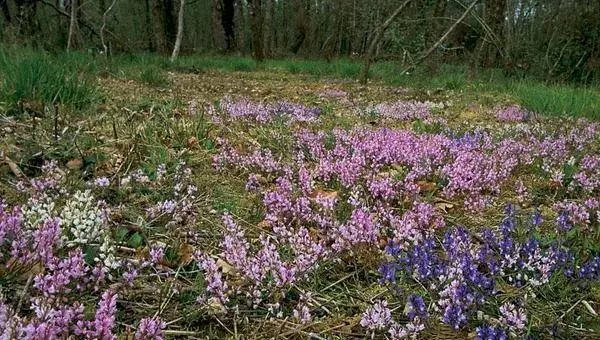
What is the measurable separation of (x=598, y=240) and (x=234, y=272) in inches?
72.0

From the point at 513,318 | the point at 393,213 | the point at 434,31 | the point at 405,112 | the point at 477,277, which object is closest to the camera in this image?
the point at 513,318

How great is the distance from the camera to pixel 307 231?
8.01 feet

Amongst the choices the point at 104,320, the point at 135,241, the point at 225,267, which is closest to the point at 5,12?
the point at 135,241

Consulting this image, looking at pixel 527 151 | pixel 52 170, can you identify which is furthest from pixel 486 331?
pixel 527 151

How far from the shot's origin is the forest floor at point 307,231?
6.23ft

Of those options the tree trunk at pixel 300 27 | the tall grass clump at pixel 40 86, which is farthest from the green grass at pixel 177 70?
the tree trunk at pixel 300 27

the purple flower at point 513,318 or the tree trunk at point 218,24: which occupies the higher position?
the tree trunk at point 218,24

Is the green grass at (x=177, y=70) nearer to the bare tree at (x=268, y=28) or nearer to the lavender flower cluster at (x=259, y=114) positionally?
the lavender flower cluster at (x=259, y=114)

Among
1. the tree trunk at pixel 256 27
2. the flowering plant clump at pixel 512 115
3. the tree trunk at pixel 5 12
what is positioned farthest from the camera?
the tree trunk at pixel 256 27

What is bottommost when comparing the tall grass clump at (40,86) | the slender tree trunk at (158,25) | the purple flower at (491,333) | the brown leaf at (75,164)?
the purple flower at (491,333)

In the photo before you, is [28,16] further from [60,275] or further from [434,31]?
[60,275]

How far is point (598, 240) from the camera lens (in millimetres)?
2576

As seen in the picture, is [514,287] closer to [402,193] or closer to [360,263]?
[360,263]

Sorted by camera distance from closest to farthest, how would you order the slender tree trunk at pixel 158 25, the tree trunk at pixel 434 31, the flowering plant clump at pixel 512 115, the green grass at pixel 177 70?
the green grass at pixel 177 70
the flowering plant clump at pixel 512 115
the tree trunk at pixel 434 31
the slender tree trunk at pixel 158 25
